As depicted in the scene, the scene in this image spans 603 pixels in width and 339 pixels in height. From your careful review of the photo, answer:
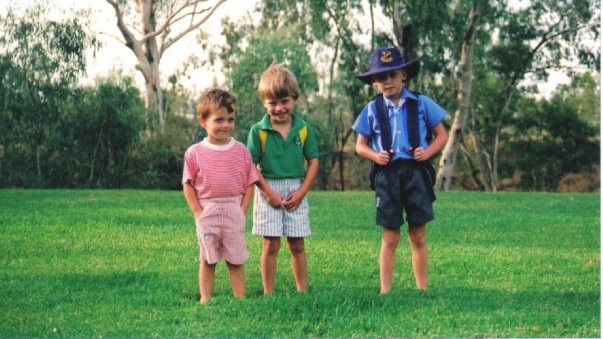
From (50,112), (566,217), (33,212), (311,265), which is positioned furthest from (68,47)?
(311,265)

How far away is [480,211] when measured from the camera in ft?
55.3

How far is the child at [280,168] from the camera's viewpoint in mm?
6781

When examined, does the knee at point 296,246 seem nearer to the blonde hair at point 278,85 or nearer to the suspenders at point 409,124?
the suspenders at point 409,124

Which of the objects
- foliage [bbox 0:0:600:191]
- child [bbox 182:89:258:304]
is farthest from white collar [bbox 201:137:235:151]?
foliage [bbox 0:0:600:191]

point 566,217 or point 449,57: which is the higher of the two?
point 449,57

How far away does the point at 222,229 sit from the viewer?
6578mm

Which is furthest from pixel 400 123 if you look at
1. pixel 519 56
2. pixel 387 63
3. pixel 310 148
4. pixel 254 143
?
pixel 519 56

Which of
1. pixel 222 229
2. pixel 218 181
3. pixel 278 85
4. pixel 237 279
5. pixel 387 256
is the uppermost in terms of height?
pixel 278 85

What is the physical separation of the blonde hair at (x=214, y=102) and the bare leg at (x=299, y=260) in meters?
1.07

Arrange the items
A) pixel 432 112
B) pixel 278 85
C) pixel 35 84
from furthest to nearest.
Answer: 1. pixel 35 84
2. pixel 432 112
3. pixel 278 85

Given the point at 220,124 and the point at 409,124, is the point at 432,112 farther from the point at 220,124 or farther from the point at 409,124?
the point at 220,124

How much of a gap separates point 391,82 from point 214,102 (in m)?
1.31

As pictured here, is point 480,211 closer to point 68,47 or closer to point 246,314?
point 246,314

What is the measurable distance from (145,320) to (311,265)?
3.06 m
